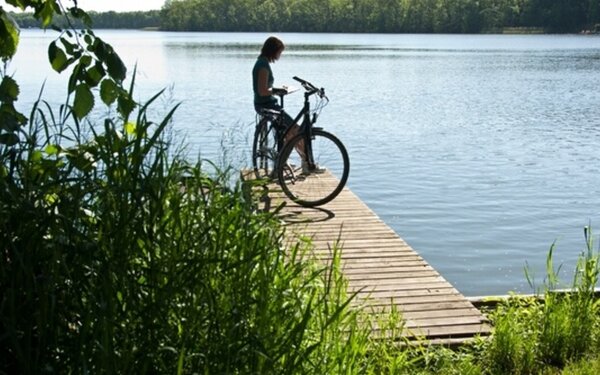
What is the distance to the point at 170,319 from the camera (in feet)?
9.78

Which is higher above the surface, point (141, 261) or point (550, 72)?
point (141, 261)

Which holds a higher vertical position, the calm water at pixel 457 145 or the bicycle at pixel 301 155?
the bicycle at pixel 301 155

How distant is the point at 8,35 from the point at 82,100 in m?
0.39

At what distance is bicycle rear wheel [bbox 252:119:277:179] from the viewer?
769 cm

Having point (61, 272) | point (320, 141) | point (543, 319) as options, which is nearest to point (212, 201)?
point (61, 272)

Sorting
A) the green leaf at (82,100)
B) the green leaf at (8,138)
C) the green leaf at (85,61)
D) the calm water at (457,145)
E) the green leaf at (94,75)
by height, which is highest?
the green leaf at (85,61)

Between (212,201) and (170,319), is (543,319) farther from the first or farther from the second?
(170,319)

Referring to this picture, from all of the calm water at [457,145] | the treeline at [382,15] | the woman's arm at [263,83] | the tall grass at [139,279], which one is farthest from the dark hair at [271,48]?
the treeline at [382,15]

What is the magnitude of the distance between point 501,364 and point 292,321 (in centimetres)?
132

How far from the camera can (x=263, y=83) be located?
7941 millimetres

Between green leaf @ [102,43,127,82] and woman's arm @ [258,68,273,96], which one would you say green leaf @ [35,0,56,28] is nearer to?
green leaf @ [102,43,127,82]

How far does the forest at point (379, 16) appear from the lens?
9788 centimetres

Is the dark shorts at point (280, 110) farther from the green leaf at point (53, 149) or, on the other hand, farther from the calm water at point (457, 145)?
the green leaf at point (53, 149)

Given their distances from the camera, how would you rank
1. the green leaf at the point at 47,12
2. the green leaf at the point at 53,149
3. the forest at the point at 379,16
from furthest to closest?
the forest at the point at 379,16
the green leaf at the point at 53,149
the green leaf at the point at 47,12
